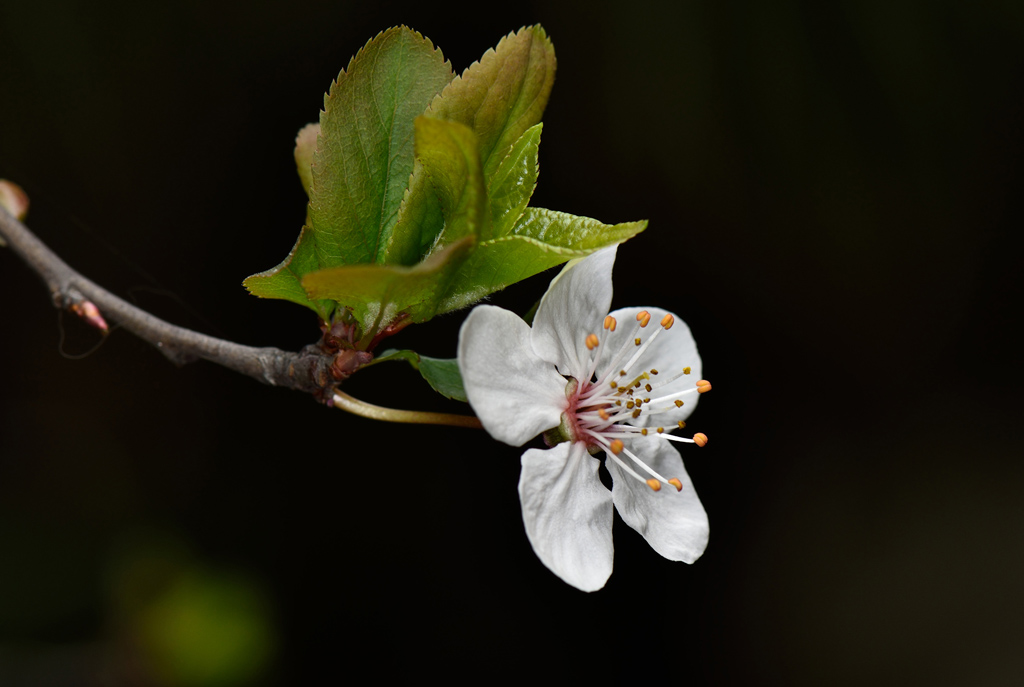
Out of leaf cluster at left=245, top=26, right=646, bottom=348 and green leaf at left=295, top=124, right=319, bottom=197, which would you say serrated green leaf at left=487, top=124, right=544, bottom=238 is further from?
green leaf at left=295, top=124, right=319, bottom=197

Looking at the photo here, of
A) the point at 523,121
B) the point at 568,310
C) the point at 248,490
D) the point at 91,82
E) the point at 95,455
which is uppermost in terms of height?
the point at 91,82

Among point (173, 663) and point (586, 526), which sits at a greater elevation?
point (586, 526)

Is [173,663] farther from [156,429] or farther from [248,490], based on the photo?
[156,429]

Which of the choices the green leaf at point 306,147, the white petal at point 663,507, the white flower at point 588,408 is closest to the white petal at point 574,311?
the white flower at point 588,408

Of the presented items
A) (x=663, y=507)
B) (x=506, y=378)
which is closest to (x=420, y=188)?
(x=506, y=378)

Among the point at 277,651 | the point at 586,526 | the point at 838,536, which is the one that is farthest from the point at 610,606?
the point at 586,526

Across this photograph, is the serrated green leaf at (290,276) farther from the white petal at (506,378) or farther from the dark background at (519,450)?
the dark background at (519,450)

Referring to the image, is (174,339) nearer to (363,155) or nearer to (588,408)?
(363,155)
